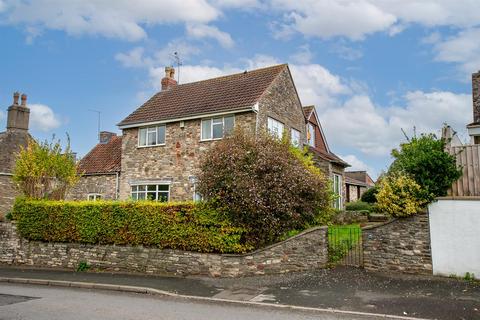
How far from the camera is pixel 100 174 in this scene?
25.3m

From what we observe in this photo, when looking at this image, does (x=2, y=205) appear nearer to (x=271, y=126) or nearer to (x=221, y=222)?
(x=271, y=126)

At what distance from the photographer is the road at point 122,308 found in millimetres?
8141

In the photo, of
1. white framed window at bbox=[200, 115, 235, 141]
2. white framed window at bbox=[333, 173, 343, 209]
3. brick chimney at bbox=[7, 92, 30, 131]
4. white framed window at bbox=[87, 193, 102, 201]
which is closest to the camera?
white framed window at bbox=[200, 115, 235, 141]

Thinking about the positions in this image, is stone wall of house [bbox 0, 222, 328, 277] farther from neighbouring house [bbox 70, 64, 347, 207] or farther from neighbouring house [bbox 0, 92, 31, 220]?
neighbouring house [bbox 0, 92, 31, 220]

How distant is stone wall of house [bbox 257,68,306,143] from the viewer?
21.1 metres

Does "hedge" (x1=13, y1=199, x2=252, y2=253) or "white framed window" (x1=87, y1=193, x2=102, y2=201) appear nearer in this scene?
"hedge" (x1=13, y1=199, x2=252, y2=253)

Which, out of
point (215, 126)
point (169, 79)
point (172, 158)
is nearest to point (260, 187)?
point (215, 126)

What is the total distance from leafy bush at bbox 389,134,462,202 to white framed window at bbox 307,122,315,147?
14.8 m

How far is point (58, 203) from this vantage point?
1612 centimetres

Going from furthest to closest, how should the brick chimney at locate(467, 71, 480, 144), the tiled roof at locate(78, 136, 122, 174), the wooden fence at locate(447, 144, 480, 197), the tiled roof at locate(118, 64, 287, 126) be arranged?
1. the tiled roof at locate(78, 136, 122, 174)
2. the tiled roof at locate(118, 64, 287, 126)
3. the brick chimney at locate(467, 71, 480, 144)
4. the wooden fence at locate(447, 144, 480, 197)

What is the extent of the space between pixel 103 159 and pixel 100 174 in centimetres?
180

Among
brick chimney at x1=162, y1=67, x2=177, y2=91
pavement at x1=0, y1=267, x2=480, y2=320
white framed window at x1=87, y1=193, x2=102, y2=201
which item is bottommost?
pavement at x1=0, y1=267, x2=480, y2=320

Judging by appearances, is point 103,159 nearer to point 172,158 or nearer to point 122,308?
point 172,158

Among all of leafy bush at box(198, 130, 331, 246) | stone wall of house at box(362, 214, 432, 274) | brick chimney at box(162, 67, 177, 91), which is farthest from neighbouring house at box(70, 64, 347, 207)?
stone wall of house at box(362, 214, 432, 274)
